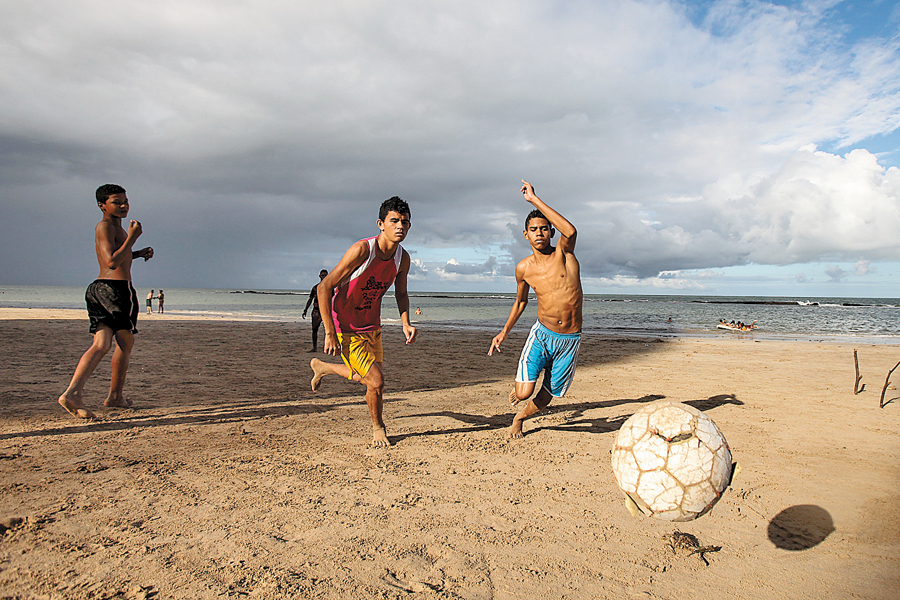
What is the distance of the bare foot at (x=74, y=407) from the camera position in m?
4.82

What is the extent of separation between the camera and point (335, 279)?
443 cm

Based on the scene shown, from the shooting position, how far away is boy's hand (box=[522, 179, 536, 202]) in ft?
15.3

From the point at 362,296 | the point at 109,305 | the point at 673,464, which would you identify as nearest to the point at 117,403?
the point at 109,305

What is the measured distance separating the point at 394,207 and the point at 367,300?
36.5 inches

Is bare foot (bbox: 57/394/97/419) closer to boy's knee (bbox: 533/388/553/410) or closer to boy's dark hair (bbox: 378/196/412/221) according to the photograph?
boy's dark hair (bbox: 378/196/412/221)

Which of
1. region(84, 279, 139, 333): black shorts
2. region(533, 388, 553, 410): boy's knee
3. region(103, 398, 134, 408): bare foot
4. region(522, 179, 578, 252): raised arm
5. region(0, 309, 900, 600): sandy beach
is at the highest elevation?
region(522, 179, 578, 252): raised arm

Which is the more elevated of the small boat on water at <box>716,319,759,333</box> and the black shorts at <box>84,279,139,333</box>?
the black shorts at <box>84,279,139,333</box>

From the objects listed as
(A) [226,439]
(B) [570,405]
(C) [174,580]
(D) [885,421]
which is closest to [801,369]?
(D) [885,421]

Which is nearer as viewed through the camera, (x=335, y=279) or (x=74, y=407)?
(x=335, y=279)

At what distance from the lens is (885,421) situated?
228 inches

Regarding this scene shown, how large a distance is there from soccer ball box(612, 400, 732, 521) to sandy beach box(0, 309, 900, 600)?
1.04 feet

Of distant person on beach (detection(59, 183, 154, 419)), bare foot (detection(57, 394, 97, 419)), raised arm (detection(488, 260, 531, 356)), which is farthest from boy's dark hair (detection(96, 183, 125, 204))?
raised arm (detection(488, 260, 531, 356))

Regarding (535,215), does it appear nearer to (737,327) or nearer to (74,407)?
(74,407)

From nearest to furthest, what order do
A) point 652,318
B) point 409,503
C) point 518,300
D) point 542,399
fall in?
1. point 409,503
2. point 542,399
3. point 518,300
4. point 652,318
